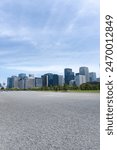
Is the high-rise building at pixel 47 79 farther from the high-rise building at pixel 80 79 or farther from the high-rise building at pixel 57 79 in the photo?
the high-rise building at pixel 80 79

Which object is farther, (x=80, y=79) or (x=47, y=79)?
(x=47, y=79)

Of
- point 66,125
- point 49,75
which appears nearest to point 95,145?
point 66,125

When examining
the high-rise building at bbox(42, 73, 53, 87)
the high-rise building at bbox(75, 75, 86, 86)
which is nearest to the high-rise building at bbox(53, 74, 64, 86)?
the high-rise building at bbox(42, 73, 53, 87)

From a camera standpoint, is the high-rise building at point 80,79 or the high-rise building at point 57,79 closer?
the high-rise building at point 80,79

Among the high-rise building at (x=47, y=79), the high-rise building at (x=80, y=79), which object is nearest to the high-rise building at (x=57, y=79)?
the high-rise building at (x=47, y=79)

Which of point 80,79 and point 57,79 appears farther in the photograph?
point 57,79

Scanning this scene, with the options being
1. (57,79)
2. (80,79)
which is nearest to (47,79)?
(57,79)

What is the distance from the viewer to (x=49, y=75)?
178m

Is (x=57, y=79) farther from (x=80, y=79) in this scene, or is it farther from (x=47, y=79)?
(x=80, y=79)

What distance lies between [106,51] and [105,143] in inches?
75.5

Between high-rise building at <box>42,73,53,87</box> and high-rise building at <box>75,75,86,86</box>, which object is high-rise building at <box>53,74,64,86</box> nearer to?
high-rise building at <box>42,73,53,87</box>

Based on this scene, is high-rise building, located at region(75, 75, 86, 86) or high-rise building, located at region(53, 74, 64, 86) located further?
high-rise building, located at region(53, 74, 64, 86)

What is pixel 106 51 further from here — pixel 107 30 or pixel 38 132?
pixel 38 132

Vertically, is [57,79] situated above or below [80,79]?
above
